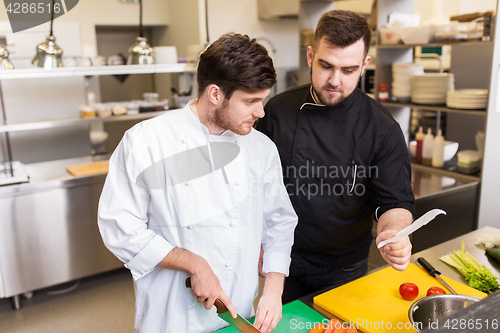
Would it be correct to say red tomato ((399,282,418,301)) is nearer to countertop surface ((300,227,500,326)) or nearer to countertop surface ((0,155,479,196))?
countertop surface ((300,227,500,326))

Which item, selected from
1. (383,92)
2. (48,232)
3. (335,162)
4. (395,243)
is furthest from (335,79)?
(48,232)

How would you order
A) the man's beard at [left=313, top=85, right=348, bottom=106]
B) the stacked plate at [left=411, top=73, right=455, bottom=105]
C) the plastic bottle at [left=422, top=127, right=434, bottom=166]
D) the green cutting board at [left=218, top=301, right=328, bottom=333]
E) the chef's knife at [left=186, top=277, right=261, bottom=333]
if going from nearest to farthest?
the chef's knife at [left=186, top=277, right=261, bottom=333] → the green cutting board at [left=218, top=301, right=328, bottom=333] → the man's beard at [left=313, top=85, right=348, bottom=106] → the stacked plate at [left=411, top=73, right=455, bottom=105] → the plastic bottle at [left=422, top=127, right=434, bottom=166]

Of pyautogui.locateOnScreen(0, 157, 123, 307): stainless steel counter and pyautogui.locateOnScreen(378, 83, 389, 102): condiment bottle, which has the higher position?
pyautogui.locateOnScreen(378, 83, 389, 102): condiment bottle

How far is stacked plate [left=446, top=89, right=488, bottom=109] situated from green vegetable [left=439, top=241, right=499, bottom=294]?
128 centimetres

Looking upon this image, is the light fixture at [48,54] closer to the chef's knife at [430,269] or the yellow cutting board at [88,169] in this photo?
the yellow cutting board at [88,169]

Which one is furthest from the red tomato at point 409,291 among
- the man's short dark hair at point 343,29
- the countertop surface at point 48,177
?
the countertop surface at point 48,177

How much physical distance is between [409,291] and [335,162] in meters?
0.52

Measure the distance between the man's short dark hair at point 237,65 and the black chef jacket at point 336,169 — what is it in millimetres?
519

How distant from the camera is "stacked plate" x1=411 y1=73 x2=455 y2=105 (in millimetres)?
2877

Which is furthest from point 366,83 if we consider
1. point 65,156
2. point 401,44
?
point 65,156

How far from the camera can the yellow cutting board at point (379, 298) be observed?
1.18 m

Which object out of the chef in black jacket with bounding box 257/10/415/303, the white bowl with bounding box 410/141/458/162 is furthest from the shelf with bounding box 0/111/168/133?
the white bowl with bounding box 410/141/458/162

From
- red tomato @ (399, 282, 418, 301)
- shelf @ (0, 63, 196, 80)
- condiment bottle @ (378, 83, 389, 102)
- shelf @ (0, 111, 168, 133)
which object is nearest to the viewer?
red tomato @ (399, 282, 418, 301)

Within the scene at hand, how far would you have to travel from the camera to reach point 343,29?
1.38 metres
